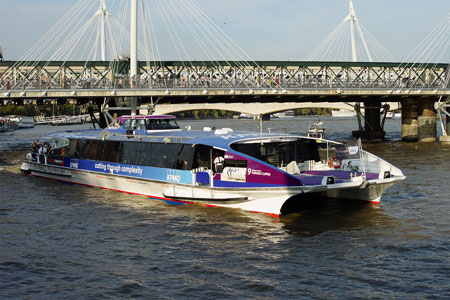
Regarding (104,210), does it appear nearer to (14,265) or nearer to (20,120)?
(14,265)

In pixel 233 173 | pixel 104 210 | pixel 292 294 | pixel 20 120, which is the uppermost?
pixel 20 120

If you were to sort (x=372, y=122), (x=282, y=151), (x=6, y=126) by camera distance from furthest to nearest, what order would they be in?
(x=6, y=126)
(x=372, y=122)
(x=282, y=151)

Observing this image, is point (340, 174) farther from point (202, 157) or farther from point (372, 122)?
point (372, 122)

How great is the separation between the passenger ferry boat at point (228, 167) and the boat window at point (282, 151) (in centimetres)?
2

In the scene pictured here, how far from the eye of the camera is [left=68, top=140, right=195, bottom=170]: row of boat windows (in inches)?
974

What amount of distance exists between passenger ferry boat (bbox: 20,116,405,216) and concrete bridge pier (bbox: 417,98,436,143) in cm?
3926

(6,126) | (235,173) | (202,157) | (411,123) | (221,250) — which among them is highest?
(6,126)

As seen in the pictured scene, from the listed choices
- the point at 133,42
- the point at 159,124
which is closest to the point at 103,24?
the point at 133,42

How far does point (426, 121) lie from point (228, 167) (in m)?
46.0

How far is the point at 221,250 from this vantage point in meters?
17.7

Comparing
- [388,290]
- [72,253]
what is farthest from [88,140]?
[388,290]

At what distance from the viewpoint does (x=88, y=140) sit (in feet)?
102

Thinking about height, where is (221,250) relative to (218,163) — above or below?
below

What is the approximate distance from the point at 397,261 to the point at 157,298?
23.2ft
